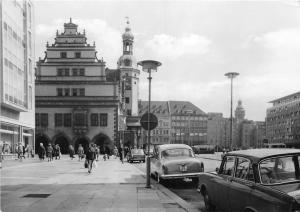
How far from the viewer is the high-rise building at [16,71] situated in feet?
103

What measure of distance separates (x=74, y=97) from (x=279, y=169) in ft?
194

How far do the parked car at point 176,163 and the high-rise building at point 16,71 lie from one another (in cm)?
1709

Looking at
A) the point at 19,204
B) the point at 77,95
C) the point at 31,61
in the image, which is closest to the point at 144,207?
the point at 19,204

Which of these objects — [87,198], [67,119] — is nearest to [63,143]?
[67,119]

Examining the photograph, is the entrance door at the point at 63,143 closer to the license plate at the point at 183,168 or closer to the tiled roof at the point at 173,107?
the license plate at the point at 183,168

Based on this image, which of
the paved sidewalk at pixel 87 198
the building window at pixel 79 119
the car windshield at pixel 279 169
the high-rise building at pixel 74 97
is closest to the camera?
the car windshield at pixel 279 169

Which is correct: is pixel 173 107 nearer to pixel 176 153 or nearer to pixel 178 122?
pixel 178 122

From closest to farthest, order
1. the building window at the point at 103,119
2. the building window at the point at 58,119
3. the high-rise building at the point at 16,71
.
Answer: the high-rise building at the point at 16,71 → the building window at the point at 103,119 → the building window at the point at 58,119

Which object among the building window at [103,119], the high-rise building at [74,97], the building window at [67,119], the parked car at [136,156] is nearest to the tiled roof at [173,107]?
the building window at [103,119]

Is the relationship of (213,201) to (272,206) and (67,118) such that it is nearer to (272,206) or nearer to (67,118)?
(272,206)

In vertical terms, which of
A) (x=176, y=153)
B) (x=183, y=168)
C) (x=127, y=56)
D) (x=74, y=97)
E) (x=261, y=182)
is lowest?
(x=183, y=168)

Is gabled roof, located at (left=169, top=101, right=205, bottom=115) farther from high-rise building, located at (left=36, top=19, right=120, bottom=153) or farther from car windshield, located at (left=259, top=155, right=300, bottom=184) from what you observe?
car windshield, located at (left=259, top=155, right=300, bottom=184)

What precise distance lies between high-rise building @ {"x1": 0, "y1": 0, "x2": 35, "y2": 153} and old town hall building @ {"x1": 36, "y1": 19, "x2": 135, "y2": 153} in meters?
19.5

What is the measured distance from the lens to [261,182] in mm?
6832
